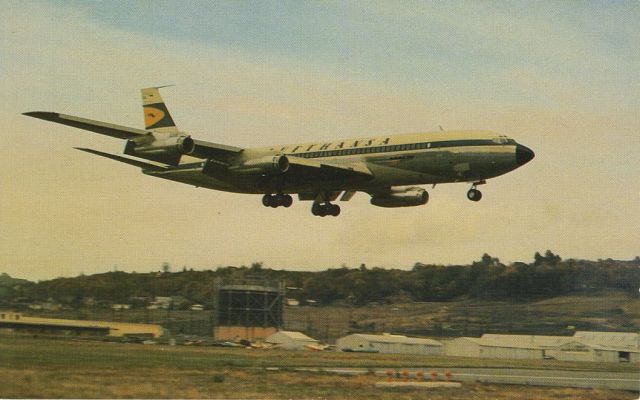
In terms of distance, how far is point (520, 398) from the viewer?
26.6 metres

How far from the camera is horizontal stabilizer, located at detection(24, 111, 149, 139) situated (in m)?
31.8

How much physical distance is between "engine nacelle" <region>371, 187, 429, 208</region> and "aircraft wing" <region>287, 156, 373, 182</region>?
10.4 feet

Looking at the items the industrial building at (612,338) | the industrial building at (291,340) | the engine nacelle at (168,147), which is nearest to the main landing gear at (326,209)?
the industrial building at (291,340)

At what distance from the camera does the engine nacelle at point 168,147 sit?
117 feet

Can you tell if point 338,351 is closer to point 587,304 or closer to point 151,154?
point 151,154

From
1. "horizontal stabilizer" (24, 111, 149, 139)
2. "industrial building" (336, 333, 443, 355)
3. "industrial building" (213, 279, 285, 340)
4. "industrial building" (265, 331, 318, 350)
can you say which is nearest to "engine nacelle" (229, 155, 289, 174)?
"horizontal stabilizer" (24, 111, 149, 139)

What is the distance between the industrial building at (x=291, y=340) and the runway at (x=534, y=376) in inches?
391

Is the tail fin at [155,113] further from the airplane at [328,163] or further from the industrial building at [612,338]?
the industrial building at [612,338]

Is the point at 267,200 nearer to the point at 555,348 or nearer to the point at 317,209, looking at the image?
the point at 317,209

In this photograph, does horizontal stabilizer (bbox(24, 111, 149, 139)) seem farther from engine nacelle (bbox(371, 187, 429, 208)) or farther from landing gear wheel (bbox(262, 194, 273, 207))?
engine nacelle (bbox(371, 187, 429, 208))

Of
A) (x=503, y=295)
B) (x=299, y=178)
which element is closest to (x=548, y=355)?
(x=503, y=295)

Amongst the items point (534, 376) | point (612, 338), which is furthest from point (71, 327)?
point (612, 338)

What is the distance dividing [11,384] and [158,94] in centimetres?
2310

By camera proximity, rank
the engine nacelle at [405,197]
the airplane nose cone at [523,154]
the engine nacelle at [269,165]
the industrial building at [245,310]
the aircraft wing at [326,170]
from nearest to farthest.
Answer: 1. the airplane nose cone at [523,154]
2. the engine nacelle at [269,165]
3. the aircraft wing at [326,170]
4. the engine nacelle at [405,197]
5. the industrial building at [245,310]
